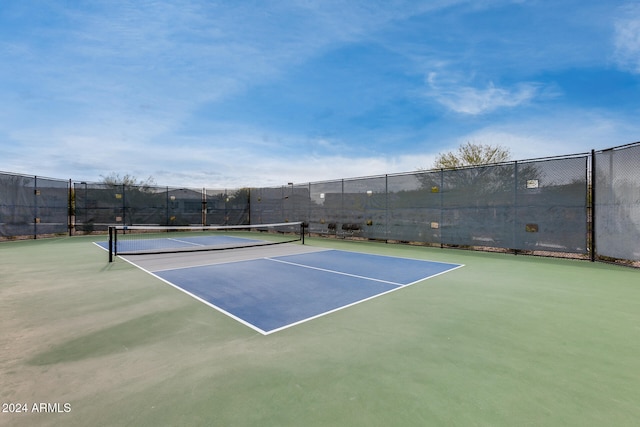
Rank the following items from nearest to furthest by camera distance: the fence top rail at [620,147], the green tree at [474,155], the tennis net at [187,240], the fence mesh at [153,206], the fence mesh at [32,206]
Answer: the fence top rail at [620,147]
the tennis net at [187,240]
the fence mesh at [32,206]
the fence mesh at [153,206]
the green tree at [474,155]

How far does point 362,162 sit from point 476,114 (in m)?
7.30

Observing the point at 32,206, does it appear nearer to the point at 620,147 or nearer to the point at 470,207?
the point at 470,207

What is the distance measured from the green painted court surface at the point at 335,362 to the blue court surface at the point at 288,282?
29 cm

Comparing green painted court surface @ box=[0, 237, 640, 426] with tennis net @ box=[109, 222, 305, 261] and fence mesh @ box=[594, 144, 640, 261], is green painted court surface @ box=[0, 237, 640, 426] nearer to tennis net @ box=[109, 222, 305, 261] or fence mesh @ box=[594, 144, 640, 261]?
fence mesh @ box=[594, 144, 640, 261]

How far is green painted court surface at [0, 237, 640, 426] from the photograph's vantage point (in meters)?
1.79

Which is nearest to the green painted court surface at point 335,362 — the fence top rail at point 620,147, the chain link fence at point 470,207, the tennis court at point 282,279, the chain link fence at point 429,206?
the tennis court at point 282,279

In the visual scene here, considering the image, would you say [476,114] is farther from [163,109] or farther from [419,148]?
[163,109]

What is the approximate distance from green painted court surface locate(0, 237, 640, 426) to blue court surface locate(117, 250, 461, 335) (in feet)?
0.97

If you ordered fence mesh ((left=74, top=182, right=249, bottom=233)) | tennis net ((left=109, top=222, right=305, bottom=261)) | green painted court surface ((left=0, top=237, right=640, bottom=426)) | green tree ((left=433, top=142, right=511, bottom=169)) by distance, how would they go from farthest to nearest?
green tree ((left=433, top=142, right=511, bottom=169)) < fence mesh ((left=74, top=182, right=249, bottom=233)) < tennis net ((left=109, top=222, right=305, bottom=261)) < green painted court surface ((left=0, top=237, right=640, bottom=426))

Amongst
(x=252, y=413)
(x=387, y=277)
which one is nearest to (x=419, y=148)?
(x=387, y=277)

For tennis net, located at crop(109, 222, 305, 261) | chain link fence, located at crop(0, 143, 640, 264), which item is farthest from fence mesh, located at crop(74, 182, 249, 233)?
tennis net, located at crop(109, 222, 305, 261)

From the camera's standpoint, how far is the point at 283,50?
11.9 meters

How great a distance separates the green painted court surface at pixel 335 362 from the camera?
179cm

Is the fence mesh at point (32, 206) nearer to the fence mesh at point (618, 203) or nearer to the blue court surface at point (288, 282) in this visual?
the blue court surface at point (288, 282)
